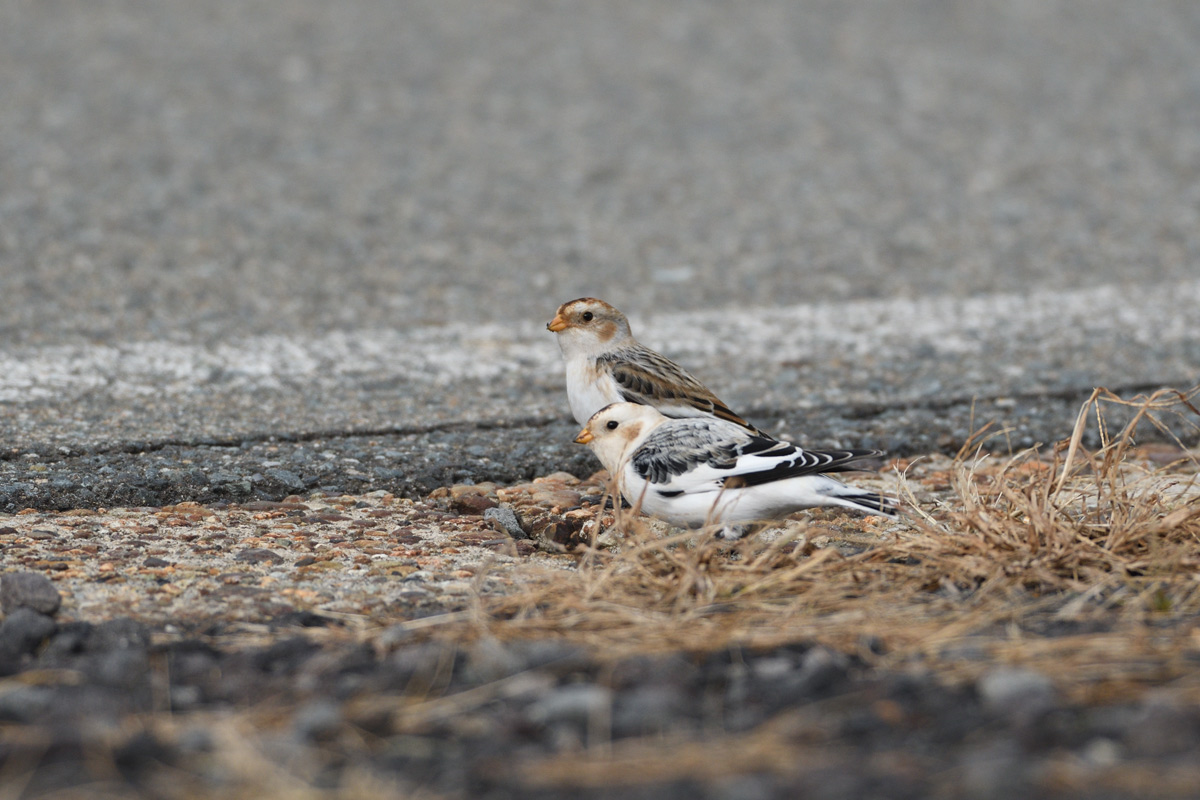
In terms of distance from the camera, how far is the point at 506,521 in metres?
3.42

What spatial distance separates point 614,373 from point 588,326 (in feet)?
0.91

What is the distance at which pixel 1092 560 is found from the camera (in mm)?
2893

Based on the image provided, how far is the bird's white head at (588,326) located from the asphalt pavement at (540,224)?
34 cm

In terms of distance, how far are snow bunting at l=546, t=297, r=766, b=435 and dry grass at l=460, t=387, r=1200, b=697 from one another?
689mm

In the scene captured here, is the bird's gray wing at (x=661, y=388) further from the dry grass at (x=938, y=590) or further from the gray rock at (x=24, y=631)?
the gray rock at (x=24, y=631)

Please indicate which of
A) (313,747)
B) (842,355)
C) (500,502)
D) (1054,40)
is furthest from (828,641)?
(1054,40)

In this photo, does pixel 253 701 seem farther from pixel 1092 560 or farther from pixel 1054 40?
pixel 1054 40

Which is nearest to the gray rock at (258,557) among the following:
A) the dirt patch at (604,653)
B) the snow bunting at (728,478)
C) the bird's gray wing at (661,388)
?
the dirt patch at (604,653)

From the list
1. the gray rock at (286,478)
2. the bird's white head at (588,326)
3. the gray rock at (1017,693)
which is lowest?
the gray rock at (1017,693)

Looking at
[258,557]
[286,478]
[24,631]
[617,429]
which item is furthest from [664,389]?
[24,631]

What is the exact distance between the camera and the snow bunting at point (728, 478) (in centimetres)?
310

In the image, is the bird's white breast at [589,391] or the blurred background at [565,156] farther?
the blurred background at [565,156]

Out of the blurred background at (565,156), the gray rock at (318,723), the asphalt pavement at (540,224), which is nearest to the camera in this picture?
the gray rock at (318,723)

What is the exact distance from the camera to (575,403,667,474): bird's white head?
3467 millimetres
